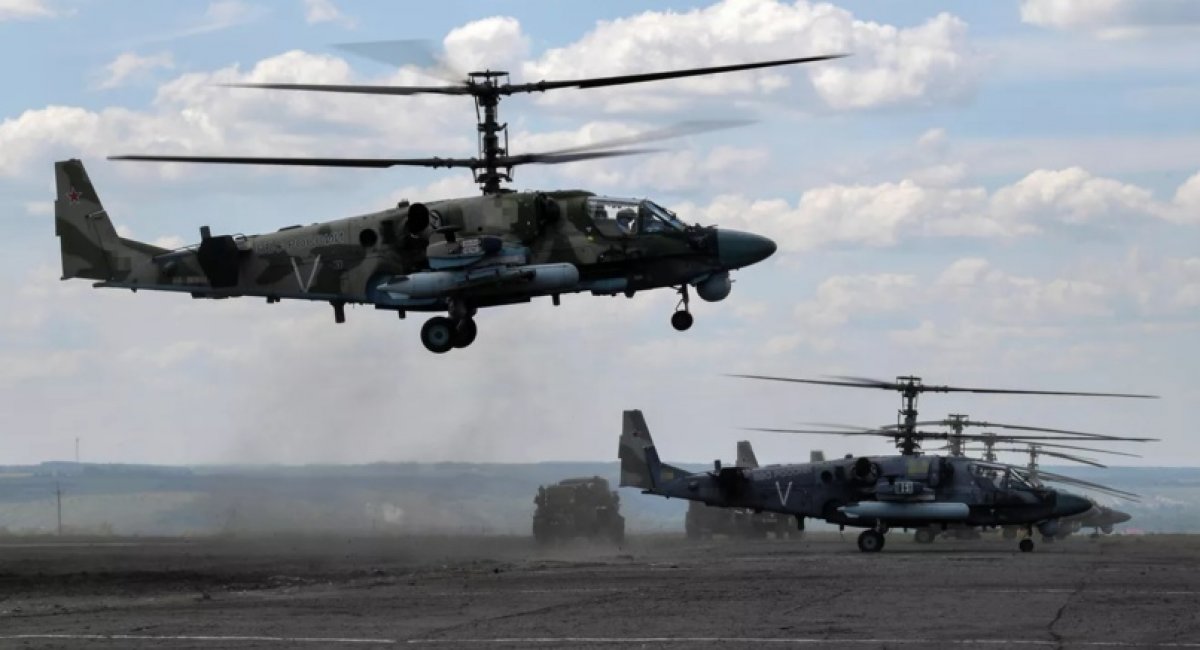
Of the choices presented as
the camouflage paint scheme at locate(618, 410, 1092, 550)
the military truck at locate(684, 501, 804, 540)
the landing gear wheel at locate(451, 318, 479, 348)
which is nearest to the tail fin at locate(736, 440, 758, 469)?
the military truck at locate(684, 501, 804, 540)

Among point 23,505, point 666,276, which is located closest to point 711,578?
point 666,276

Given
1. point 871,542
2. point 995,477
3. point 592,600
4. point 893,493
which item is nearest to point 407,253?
point 592,600

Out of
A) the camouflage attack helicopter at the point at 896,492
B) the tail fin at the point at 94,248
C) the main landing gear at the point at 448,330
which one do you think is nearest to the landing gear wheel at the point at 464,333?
the main landing gear at the point at 448,330

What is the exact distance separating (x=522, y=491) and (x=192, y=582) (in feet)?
309

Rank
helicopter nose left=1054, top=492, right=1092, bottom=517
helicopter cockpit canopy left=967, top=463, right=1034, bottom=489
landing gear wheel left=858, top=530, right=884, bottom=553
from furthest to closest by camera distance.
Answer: helicopter cockpit canopy left=967, top=463, right=1034, bottom=489 < helicopter nose left=1054, top=492, right=1092, bottom=517 < landing gear wheel left=858, top=530, right=884, bottom=553

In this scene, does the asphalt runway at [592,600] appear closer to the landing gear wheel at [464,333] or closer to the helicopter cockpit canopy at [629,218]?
the landing gear wheel at [464,333]

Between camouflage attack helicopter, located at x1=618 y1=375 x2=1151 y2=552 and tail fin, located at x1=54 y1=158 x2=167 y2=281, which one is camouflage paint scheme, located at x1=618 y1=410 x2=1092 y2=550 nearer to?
camouflage attack helicopter, located at x1=618 y1=375 x2=1151 y2=552

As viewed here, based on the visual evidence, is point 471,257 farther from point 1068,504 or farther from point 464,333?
point 1068,504

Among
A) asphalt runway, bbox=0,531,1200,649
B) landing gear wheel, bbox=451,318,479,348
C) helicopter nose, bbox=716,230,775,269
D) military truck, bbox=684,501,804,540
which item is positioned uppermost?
helicopter nose, bbox=716,230,775,269

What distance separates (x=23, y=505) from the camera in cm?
15600

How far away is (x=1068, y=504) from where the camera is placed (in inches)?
1983

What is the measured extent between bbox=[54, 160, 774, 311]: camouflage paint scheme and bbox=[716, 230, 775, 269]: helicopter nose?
36mm

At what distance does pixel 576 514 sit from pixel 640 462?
3429 mm

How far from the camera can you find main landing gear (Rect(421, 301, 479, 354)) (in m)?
33.9
